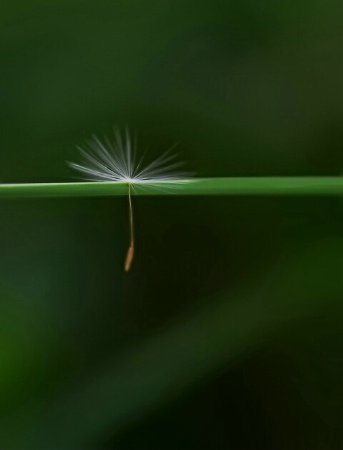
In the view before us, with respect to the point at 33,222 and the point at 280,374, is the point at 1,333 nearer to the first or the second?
the point at 33,222

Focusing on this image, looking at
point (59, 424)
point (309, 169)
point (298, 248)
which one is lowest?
point (59, 424)

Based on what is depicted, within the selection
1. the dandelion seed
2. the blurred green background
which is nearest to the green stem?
the dandelion seed

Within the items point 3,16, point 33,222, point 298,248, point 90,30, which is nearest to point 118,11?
point 90,30

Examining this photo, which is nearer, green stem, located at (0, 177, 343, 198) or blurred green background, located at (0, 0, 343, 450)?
green stem, located at (0, 177, 343, 198)

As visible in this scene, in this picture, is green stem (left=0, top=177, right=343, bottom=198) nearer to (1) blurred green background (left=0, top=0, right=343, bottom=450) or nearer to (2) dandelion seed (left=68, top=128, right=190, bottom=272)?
(2) dandelion seed (left=68, top=128, right=190, bottom=272)

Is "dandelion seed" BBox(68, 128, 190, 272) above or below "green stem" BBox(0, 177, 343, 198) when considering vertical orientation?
above

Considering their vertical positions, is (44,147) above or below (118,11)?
below

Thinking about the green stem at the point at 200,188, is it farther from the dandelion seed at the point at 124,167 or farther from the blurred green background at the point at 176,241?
the blurred green background at the point at 176,241
